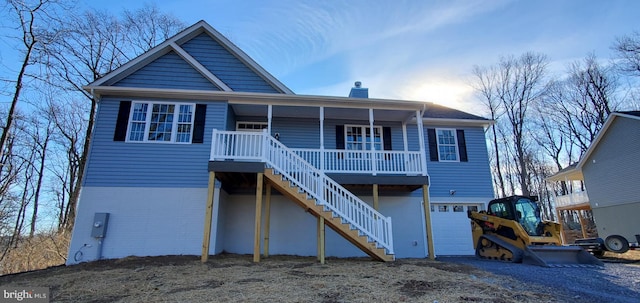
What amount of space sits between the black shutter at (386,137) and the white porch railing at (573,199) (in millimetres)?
13842

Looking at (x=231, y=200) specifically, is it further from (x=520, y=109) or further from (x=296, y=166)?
(x=520, y=109)

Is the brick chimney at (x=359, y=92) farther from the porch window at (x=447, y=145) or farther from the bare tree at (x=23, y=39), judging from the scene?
the bare tree at (x=23, y=39)

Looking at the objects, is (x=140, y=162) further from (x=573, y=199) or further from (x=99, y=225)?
(x=573, y=199)

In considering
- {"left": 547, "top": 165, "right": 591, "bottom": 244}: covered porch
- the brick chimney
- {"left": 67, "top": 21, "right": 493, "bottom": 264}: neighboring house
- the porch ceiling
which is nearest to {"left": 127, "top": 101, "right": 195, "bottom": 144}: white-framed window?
{"left": 67, "top": 21, "right": 493, "bottom": 264}: neighboring house

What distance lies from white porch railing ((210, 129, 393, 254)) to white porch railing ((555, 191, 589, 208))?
1641 centimetres

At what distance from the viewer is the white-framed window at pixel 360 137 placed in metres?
11.9

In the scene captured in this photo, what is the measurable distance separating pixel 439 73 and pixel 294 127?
6.31 m

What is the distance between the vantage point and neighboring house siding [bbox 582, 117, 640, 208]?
1418cm

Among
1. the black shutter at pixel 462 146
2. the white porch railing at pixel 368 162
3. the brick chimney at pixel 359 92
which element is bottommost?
the white porch railing at pixel 368 162

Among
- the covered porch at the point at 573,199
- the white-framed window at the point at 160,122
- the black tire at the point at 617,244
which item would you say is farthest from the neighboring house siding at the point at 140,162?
the covered porch at the point at 573,199

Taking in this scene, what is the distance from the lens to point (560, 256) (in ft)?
27.5

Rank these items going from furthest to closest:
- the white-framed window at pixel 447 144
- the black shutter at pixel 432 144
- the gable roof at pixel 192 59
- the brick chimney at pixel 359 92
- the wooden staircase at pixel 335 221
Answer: the brick chimney at pixel 359 92 < the white-framed window at pixel 447 144 < the black shutter at pixel 432 144 < the gable roof at pixel 192 59 < the wooden staircase at pixel 335 221

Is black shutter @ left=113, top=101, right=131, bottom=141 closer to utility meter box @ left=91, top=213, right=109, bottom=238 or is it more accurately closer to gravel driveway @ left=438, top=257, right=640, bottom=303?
utility meter box @ left=91, top=213, right=109, bottom=238
